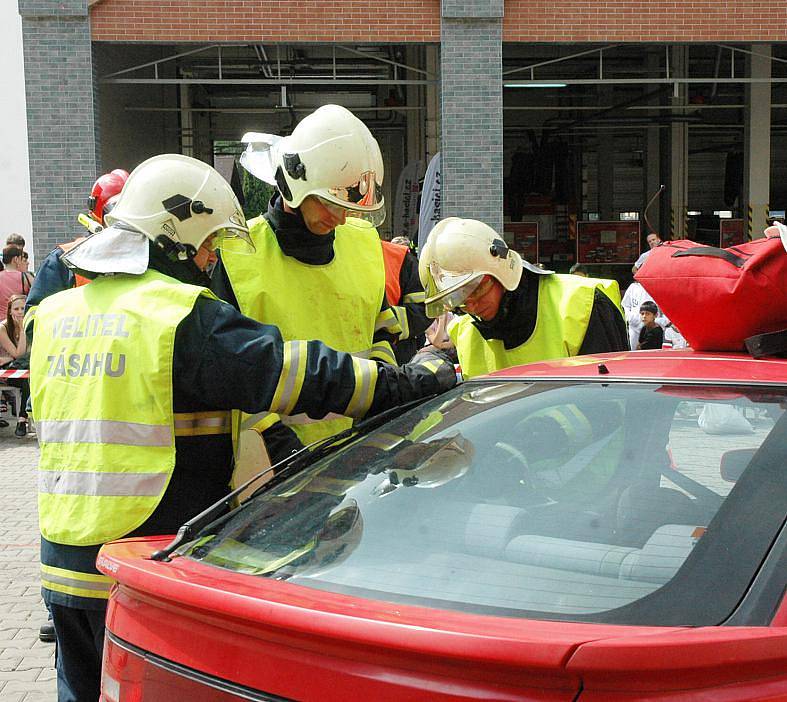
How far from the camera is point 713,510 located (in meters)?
1.91

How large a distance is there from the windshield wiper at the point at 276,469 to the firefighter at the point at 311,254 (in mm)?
527

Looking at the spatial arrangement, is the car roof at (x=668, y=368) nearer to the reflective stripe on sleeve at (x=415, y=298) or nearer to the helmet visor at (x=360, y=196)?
the helmet visor at (x=360, y=196)

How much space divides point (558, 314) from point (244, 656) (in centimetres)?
238

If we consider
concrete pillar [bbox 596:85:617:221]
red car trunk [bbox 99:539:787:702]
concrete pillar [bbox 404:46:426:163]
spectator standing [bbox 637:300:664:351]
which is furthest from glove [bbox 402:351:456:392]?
concrete pillar [bbox 596:85:617:221]

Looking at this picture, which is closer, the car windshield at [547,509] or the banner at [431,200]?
the car windshield at [547,509]

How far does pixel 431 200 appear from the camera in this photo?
1442 centimetres

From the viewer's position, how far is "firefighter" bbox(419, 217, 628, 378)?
12.1ft

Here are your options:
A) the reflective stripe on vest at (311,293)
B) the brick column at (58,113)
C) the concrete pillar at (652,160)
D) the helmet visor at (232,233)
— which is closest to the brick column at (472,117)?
the brick column at (58,113)

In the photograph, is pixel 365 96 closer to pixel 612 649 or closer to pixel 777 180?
pixel 777 180

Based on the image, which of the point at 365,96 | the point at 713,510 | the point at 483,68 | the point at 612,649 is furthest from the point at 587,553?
the point at 365,96

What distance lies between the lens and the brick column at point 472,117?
543 inches

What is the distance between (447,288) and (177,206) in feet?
3.53

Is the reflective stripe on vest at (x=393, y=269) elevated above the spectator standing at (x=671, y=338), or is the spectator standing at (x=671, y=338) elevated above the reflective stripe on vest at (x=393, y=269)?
the reflective stripe on vest at (x=393, y=269)

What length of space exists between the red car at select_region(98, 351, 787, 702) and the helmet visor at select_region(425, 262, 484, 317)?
3.28ft
